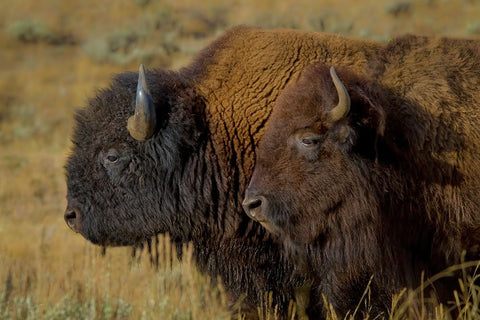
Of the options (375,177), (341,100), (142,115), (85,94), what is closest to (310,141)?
(341,100)

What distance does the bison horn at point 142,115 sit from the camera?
5156 millimetres

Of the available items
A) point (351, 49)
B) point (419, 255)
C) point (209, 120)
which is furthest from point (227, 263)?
point (351, 49)

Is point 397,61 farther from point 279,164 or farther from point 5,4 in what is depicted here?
point 5,4

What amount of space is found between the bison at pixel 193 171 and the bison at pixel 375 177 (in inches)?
25.4

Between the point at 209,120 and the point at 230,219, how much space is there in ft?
2.43

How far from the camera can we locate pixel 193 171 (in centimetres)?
535

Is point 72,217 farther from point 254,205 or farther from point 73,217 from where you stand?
point 254,205

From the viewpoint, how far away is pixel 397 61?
4.91 meters

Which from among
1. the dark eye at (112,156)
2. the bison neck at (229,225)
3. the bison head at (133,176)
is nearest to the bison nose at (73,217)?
the bison head at (133,176)

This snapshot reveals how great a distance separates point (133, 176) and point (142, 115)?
1.54ft

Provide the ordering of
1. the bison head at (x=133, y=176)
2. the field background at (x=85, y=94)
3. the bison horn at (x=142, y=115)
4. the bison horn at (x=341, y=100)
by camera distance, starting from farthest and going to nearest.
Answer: the field background at (x=85, y=94)
the bison head at (x=133, y=176)
the bison horn at (x=142, y=115)
the bison horn at (x=341, y=100)

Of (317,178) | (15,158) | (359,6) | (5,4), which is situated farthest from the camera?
(5,4)

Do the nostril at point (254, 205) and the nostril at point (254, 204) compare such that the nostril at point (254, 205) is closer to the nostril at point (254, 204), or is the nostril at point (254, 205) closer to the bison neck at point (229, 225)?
the nostril at point (254, 204)

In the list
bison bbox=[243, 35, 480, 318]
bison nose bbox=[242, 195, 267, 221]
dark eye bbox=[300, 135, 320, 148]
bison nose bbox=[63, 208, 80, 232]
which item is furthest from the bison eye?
dark eye bbox=[300, 135, 320, 148]
